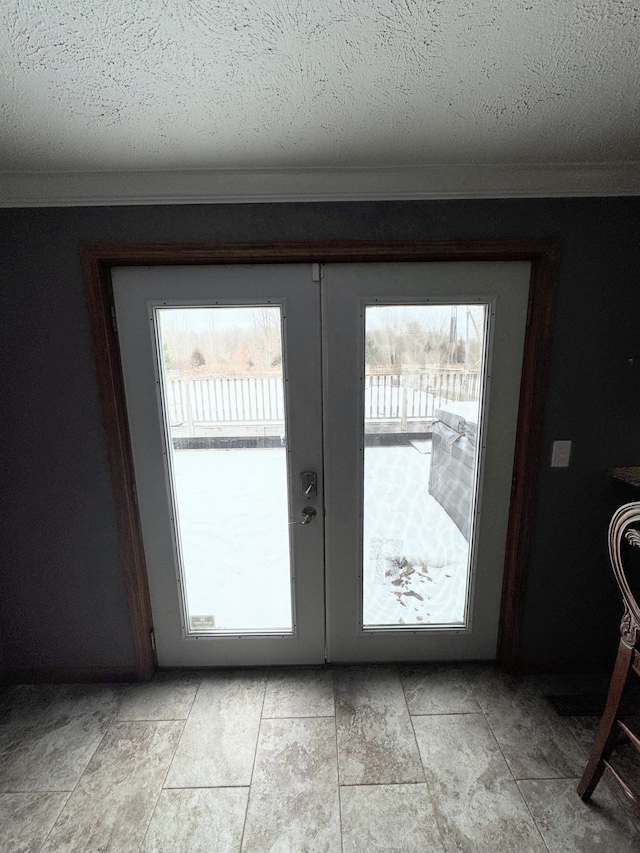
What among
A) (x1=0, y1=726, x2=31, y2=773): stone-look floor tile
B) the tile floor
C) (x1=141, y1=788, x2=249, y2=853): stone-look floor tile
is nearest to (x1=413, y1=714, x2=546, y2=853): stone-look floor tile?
the tile floor

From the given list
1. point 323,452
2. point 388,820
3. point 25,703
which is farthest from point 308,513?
point 25,703

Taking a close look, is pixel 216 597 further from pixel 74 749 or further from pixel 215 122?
pixel 215 122

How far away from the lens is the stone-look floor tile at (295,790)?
120cm

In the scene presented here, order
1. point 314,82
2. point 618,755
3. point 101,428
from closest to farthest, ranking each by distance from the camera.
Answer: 1. point 314,82
2. point 618,755
3. point 101,428

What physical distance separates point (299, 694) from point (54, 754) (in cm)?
101

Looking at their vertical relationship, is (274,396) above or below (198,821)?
above

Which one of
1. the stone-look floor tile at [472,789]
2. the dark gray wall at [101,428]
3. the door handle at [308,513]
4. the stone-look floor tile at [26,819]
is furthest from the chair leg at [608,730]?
the stone-look floor tile at [26,819]

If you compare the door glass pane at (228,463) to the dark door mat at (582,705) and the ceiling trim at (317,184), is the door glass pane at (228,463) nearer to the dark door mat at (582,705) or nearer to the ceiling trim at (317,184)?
the ceiling trim at (317,184)

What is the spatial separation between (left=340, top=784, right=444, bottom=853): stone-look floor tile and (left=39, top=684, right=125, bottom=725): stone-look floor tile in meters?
1.09

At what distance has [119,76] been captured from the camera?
91cm

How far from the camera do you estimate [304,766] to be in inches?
55.6

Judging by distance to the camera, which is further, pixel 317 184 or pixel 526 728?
pixel 526 728

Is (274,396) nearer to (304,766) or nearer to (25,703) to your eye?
(304,766)

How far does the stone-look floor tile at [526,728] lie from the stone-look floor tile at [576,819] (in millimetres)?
46
